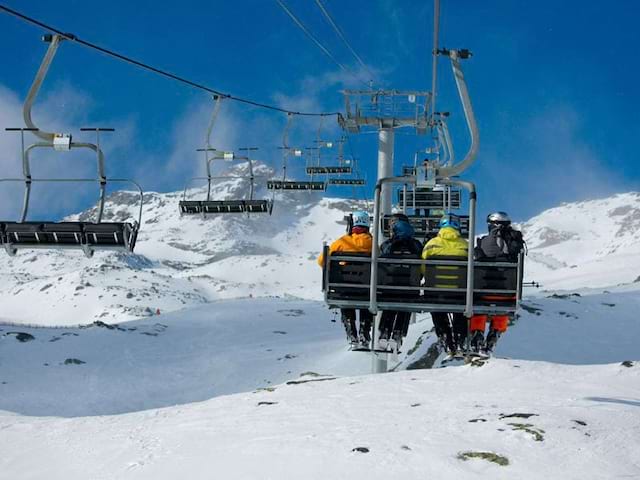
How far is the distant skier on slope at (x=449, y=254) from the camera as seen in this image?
10328 mm

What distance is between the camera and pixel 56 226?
38.9ft

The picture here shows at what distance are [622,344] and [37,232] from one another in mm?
20155

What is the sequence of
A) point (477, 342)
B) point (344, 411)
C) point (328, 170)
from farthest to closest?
point (328, 170) < point (477, 342) < point (344, 411)

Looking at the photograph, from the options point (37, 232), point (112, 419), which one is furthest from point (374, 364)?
point (37, 232)

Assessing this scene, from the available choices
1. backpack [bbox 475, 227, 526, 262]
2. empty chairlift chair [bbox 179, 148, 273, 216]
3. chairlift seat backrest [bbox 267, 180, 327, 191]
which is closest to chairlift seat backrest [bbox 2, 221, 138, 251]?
backpack [bbox 475, 227, 526, 262]

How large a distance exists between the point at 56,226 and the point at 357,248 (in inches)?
190

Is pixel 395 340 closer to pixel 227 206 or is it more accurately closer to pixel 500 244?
pixel 500 244

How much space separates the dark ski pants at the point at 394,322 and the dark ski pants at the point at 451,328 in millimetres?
546

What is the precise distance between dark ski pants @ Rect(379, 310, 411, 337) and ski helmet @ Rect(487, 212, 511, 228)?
1942 mm

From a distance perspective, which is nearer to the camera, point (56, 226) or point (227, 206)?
point (56, 226)

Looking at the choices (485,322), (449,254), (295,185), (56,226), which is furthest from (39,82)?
(295,185)

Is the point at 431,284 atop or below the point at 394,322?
atop

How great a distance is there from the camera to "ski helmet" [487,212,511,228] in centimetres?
1161

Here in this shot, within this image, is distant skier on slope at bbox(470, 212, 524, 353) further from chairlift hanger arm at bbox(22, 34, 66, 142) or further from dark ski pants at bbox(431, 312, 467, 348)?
chairlift hanger arm at bbox(22, 34, 66, 142)
